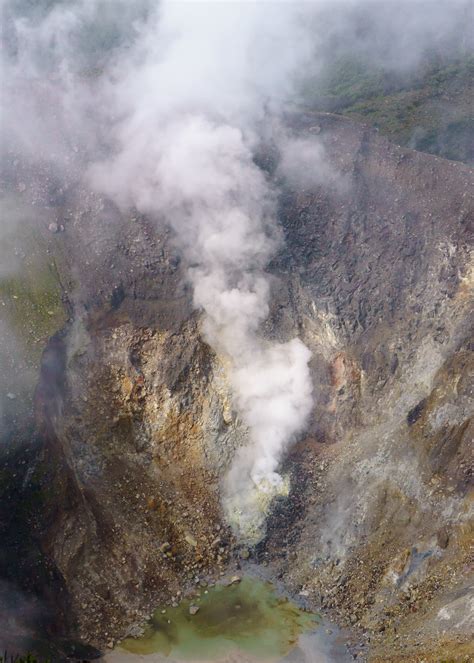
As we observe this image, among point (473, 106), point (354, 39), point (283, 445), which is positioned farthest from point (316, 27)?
point (283, 445)

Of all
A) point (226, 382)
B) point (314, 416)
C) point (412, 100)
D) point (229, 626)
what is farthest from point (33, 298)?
point (412, 100)

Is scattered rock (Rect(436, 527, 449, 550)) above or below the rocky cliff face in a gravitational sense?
below

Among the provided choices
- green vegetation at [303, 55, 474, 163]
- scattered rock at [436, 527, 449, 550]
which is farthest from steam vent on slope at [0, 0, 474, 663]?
green vegetation at [303, 55, 474, 163]

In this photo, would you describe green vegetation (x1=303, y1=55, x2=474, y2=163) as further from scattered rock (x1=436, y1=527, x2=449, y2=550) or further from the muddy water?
the muddy water

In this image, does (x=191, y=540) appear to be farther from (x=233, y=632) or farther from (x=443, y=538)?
(x=443, y=538)

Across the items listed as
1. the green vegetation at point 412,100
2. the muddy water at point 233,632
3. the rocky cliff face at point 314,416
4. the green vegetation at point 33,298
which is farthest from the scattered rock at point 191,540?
the green vegetation at point 412,100
